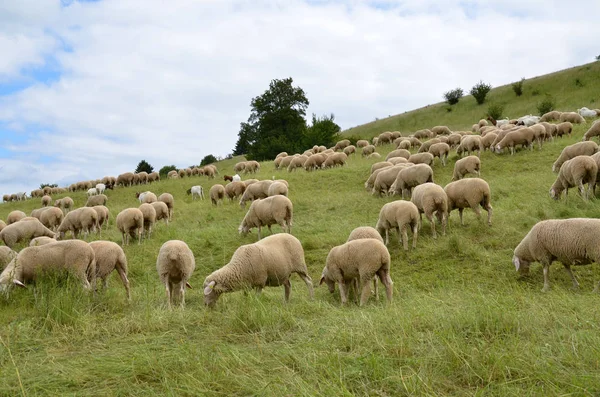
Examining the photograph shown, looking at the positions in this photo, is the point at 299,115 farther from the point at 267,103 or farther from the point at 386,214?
the point at 386,214

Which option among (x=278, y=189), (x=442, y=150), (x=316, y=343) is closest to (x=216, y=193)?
(x=278, y=189)

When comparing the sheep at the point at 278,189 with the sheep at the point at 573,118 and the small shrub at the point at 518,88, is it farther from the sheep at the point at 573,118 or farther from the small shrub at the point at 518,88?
the small shrub at the point at 518,88

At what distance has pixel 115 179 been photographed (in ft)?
127

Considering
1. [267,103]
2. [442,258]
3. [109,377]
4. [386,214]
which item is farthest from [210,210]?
[267,103]

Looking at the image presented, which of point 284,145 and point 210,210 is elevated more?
point 284,145

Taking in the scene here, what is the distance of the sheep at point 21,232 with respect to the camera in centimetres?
1576

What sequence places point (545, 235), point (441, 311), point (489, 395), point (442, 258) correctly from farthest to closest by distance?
point (442, 258) → point (545, 235) → point (441, 311) → point (489, 395)

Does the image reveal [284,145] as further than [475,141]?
Yes

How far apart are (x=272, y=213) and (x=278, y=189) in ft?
15.6

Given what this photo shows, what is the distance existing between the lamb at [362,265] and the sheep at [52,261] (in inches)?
179

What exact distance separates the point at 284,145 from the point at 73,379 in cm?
4729

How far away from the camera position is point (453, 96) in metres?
56.8

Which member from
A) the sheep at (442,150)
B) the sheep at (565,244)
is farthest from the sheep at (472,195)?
the sheep at (442,150)

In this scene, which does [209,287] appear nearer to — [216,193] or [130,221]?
[130,221]
